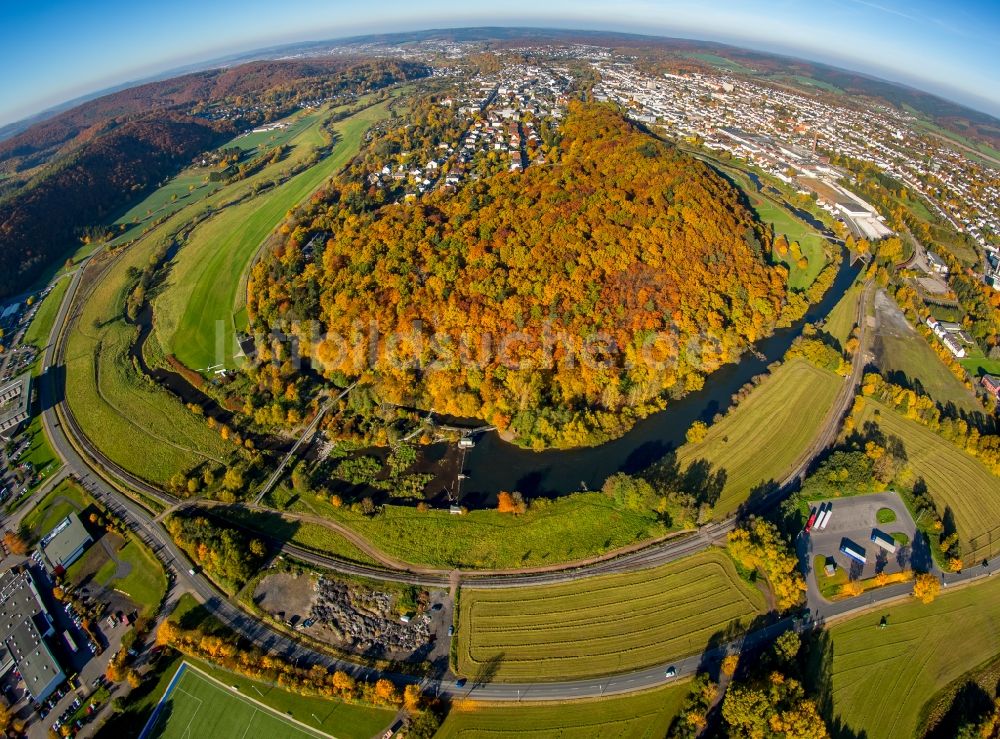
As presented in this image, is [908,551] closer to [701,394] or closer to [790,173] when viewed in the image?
[701,394]

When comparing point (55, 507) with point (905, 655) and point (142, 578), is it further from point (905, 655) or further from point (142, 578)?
point (905, 655)

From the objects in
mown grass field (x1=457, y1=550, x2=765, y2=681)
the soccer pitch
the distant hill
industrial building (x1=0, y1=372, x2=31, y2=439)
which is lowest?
the soccer pitch

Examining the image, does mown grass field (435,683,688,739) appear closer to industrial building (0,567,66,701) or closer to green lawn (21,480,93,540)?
industrial building (0,567,66,701)

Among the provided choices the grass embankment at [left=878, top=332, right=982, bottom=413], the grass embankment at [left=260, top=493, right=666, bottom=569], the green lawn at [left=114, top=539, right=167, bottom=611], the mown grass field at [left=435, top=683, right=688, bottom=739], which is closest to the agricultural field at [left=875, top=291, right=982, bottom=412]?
the grass embankment at [left=878, top=332, right=982, bottom=413]

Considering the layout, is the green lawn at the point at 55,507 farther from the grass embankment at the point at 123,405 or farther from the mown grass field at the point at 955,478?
the mown grass field at the point at 955,478

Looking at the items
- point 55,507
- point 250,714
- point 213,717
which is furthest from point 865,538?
point 55,507

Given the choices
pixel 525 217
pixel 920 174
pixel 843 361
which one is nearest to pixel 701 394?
pixel 843 361
